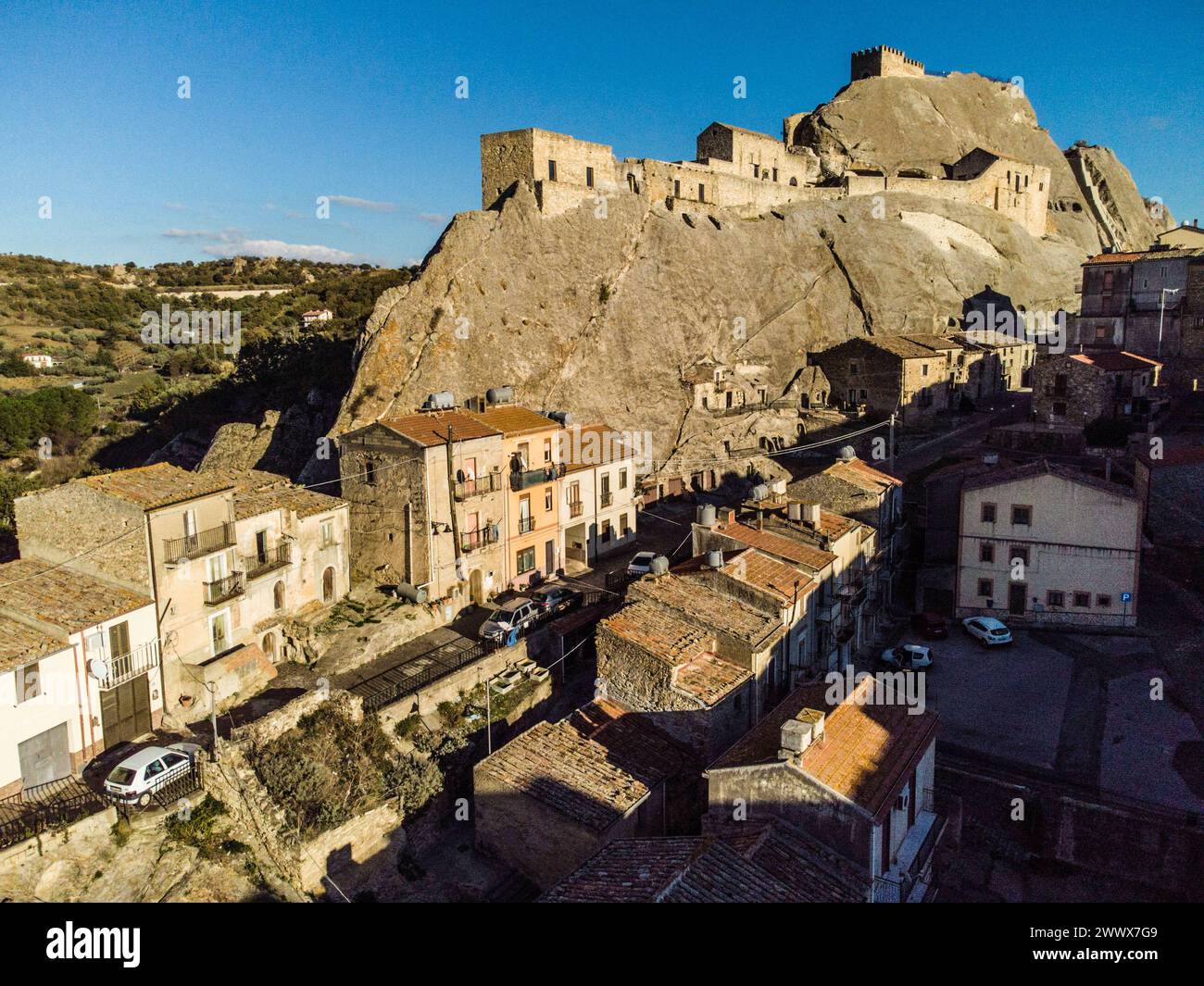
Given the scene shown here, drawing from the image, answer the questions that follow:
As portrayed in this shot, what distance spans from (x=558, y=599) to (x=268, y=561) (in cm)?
918

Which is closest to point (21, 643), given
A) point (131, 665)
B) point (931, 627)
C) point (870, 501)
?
point (131, 665)

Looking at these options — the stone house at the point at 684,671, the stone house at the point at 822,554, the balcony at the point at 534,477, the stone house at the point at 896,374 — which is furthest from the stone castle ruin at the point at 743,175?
the stone house at the point at 684,671

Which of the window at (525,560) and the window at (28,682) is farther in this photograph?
the window at (525,560)

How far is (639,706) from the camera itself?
20797mm

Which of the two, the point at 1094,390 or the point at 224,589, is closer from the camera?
the point at 224,589

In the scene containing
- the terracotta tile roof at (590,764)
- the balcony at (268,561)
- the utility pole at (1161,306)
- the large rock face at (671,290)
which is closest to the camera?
the terracotta tile roof at (590,764)

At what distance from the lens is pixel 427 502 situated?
92.2 ft

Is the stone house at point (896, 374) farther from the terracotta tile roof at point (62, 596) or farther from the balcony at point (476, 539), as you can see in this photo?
the terracotta tile roof at point (62, 596)

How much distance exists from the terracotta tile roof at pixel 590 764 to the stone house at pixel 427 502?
9.85m

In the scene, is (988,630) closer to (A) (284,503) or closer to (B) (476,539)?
(B) (476,539)

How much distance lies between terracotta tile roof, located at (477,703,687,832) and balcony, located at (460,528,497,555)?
10.0 m

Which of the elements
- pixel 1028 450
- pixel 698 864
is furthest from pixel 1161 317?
pixel 698 864

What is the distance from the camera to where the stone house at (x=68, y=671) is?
1803 centimetres
